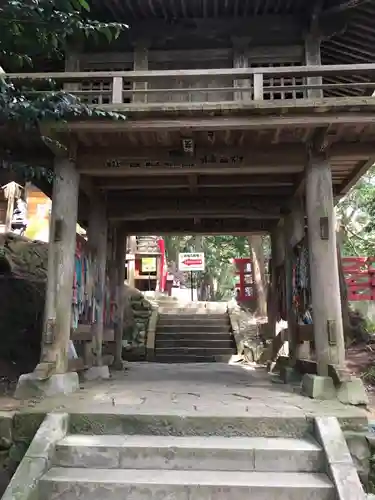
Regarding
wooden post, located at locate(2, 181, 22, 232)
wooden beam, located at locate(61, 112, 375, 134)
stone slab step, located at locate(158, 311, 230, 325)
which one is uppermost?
wooden post, located at locate(2, 181, 22, 232)

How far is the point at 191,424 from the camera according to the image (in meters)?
5.07

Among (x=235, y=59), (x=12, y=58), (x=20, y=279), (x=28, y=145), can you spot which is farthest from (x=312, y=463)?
(x=20, y=279)

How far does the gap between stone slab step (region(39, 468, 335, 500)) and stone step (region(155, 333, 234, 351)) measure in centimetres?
1174

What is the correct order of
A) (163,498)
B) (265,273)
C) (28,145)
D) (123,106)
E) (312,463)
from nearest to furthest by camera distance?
1. (163,498)
2. (312,463)
3. (123,106)
4. (28,145)
5. (265,273)

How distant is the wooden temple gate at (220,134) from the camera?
6.89 m

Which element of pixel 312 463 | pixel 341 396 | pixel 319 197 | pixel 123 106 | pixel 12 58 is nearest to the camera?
pixel 312 463

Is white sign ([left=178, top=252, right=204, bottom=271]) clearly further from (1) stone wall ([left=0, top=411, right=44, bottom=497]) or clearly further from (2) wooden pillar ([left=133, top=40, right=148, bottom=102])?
(1) stone wall ([left=0, top=411, right=44, bottom=497])

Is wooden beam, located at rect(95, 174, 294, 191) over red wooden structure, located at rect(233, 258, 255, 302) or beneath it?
over

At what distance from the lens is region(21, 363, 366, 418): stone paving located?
535 cm

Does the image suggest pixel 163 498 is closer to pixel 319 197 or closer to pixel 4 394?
pixel 4 394

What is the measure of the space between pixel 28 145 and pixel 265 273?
14487mm

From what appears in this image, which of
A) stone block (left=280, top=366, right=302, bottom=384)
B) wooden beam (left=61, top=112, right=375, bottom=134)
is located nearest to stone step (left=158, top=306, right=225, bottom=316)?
stone block (left=280, top=366, right=302, bottom=384)

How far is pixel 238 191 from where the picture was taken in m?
10.4

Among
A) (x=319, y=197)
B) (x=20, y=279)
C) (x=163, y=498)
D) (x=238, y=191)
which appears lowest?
(x=163, y=498)
